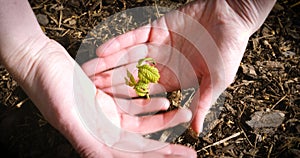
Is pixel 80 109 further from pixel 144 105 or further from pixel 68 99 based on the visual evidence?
pixel 144 105

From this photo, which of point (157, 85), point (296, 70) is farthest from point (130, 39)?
point (296, 70)

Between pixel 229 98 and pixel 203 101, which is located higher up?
pixel 203 101

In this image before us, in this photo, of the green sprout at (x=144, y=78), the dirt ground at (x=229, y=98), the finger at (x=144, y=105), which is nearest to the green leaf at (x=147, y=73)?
the green sprout at (x=144, y=78)

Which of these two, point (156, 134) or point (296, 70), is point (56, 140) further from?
point (296, 70)

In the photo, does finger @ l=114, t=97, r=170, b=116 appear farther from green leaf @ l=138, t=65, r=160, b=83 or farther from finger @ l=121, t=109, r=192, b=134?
green leaf @ l=138, t=65, r=160, b=83

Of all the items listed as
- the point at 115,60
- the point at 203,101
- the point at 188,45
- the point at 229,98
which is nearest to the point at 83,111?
the point at 115,60

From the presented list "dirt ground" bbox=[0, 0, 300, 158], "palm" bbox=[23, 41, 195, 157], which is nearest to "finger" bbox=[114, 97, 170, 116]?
"palm" bbox=[23, 41, 195, 157]

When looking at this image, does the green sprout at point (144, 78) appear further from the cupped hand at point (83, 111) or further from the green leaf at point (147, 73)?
the cupped hand at point (83, 111)
